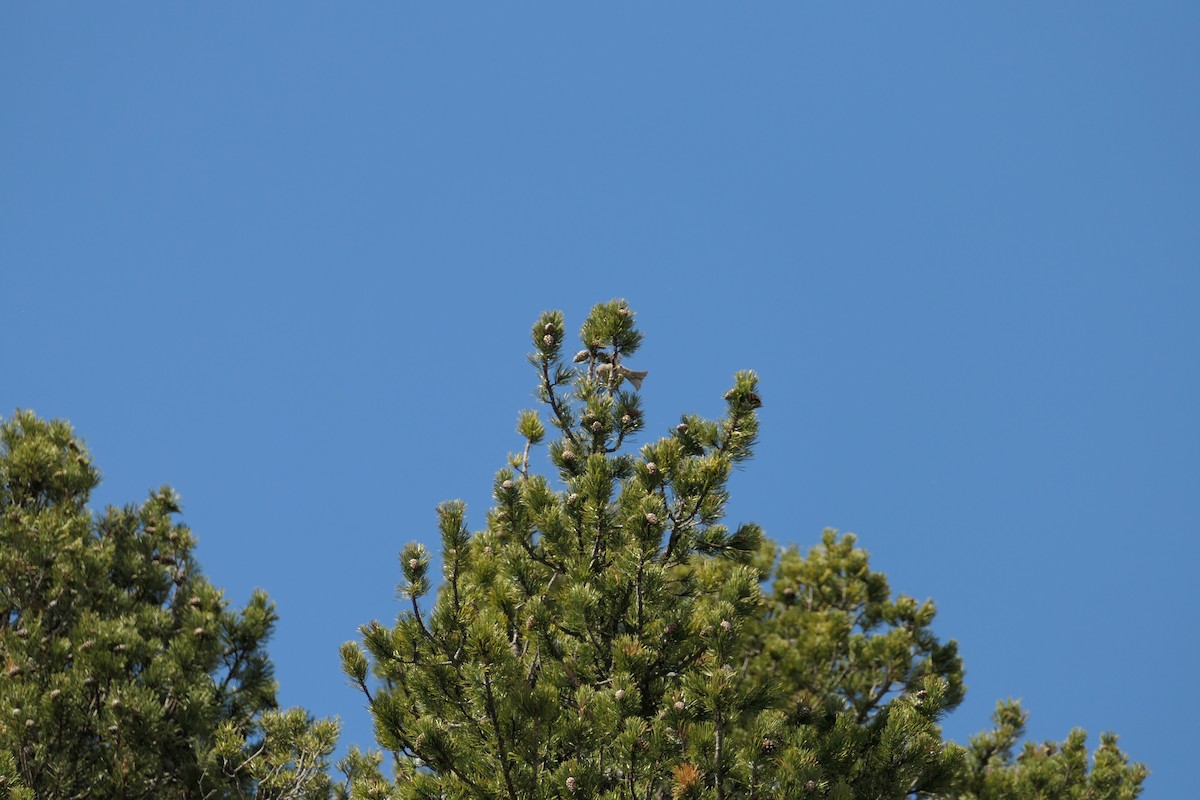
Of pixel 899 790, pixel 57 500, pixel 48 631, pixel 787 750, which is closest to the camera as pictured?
pixel 787 750

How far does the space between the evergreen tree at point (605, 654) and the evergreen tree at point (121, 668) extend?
0.93 m

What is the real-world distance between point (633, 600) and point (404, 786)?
1.58 metres

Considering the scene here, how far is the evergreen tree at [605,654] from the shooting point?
6.19 m

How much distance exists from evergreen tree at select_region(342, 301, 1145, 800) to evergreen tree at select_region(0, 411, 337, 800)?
0.93 m

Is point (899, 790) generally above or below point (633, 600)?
below

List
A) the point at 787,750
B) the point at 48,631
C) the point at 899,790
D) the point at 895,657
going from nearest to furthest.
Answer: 1. the point at 787,750
2. the point at 899,790
3. the point at 48,631
4. the point at 895,657

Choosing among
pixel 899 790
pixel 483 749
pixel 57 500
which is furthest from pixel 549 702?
pixel 57 500

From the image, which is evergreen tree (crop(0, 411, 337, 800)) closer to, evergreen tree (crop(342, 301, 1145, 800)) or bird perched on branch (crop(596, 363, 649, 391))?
evergreen tree (crop(342, 301, 1145, 800))

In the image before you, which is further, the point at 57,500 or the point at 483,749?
the point at 57,500

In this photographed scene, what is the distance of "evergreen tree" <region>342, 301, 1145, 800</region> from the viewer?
20.3 feet

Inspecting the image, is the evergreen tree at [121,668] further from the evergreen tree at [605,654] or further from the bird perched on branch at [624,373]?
the bird perched on branch at [624,373]

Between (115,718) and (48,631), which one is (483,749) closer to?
(115,718)

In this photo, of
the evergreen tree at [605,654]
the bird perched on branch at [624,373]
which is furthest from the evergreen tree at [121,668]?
the bird perched on branch at [624,373]

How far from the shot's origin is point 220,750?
26.9 feet
